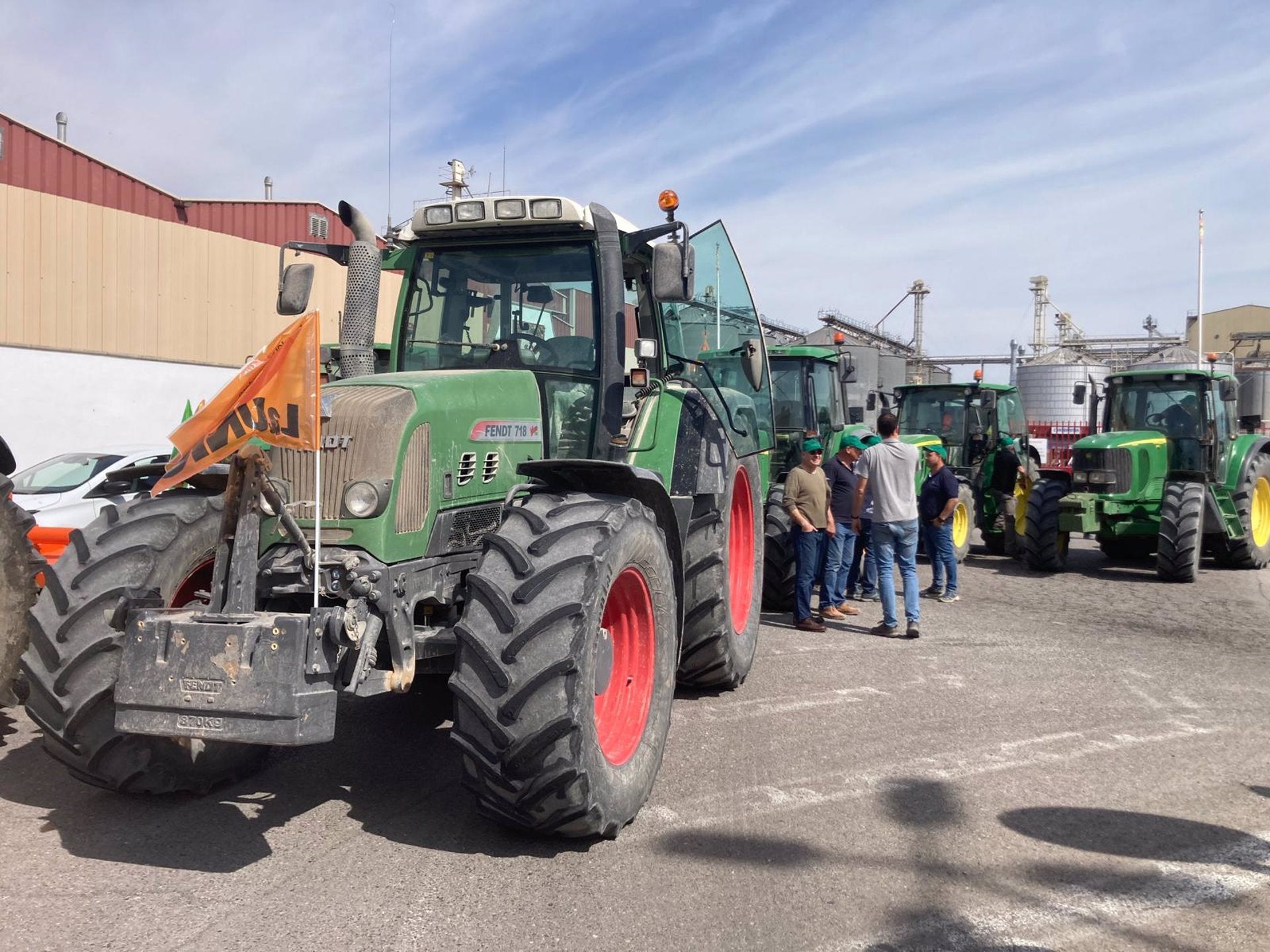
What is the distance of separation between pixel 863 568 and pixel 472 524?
6.40 meters

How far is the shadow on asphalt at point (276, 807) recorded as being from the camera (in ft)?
12.5

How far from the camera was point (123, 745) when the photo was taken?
3.83 meters

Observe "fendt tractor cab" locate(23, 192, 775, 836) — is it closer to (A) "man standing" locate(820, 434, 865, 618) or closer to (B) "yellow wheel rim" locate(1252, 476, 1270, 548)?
(A) "man standing" locate(820, 434, 865, 618)

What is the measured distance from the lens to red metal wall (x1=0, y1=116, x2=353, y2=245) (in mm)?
17969

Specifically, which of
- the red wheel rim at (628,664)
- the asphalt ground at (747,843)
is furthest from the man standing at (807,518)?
the red wheel rim at (628,664)

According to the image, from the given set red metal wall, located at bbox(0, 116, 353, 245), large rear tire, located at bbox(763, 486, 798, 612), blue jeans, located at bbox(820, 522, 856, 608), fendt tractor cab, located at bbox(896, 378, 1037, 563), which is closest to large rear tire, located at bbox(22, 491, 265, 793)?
large rear tire, located at bbox(763, 486, 798, 612)

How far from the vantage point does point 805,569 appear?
331 inches

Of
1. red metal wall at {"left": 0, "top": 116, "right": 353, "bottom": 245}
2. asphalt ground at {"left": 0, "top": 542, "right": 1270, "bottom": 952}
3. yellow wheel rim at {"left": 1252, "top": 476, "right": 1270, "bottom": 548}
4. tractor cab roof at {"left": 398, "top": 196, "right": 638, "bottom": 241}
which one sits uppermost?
red metal wall at {"left": 0, "top": 116, "right": 353, "bottom": 245}

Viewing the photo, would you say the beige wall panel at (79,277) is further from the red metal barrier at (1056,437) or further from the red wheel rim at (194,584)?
the red metal barrier at (1056,437)

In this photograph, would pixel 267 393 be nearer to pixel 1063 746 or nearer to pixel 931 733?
pixel 931 733

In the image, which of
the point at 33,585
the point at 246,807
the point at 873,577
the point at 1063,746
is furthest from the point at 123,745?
the point at 873,577

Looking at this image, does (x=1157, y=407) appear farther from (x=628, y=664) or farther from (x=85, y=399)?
(x=85, y=399)

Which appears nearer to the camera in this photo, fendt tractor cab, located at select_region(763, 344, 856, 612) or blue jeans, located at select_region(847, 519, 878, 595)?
blue jeans, located at select_region(847, 519, 878, 595)

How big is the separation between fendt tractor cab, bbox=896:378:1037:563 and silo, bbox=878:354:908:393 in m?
2.54
